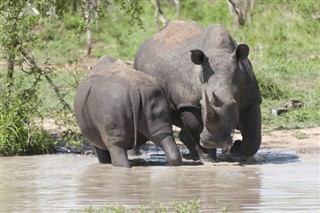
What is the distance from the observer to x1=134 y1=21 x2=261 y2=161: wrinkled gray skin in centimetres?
1102

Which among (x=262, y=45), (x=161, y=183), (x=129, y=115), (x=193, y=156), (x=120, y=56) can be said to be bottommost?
(x=193, y=156)

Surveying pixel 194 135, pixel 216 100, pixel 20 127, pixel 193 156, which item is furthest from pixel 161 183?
pixel 20 127

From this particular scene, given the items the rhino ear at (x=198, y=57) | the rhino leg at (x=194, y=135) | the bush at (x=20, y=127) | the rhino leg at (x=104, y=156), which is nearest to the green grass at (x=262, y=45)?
the bush at (x=20, y=127)

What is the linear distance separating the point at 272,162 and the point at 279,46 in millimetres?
8506

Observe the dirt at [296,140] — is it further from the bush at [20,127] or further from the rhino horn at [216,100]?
the bush at [20,127]

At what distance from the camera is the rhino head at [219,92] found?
429 inches

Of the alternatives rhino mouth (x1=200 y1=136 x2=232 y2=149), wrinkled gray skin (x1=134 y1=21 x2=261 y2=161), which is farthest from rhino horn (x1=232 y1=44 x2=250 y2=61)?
rhino mouth (x1=200 y1=136 x2=232 y2=149)

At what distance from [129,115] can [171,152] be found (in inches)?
23.0

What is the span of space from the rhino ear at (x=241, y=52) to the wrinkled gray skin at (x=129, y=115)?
2.99 ft

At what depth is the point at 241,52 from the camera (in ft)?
37.0

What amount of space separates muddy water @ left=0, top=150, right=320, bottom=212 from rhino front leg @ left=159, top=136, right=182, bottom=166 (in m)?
0.10

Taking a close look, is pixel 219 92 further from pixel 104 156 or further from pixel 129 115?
pixel 104 156

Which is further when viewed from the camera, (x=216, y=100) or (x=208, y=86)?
(x=208, y=86)

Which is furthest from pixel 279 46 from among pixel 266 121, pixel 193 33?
pixel 193 33
